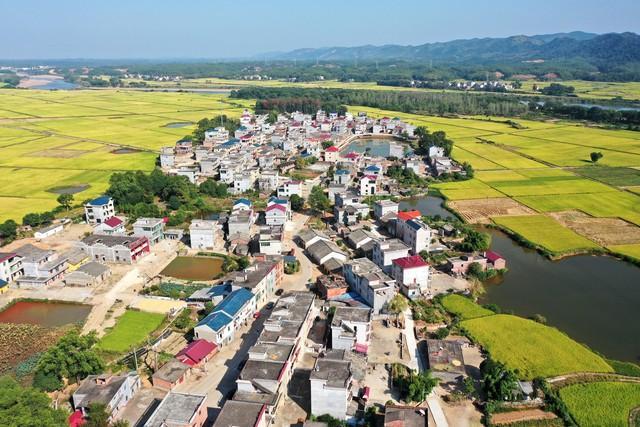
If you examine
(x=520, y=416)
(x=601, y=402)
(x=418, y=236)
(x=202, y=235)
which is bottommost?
(x=520, y=416)

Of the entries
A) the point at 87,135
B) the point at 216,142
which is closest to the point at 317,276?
the point at 216,142

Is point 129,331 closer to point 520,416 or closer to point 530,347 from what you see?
point 520,416

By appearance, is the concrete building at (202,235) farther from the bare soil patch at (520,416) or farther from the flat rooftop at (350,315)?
the bare soil patch at (520,416)

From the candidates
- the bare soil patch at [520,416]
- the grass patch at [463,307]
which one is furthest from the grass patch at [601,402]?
the grass patch at [463,307]

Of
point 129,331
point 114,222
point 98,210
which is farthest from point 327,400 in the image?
point 98,210

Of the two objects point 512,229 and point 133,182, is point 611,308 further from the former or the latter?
point 133,182

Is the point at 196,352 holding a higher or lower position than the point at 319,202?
lower

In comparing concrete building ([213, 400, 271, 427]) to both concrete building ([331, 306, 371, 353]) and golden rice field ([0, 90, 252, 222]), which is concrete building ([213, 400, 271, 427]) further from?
golden rice field ([0, 90, 252, 222])
